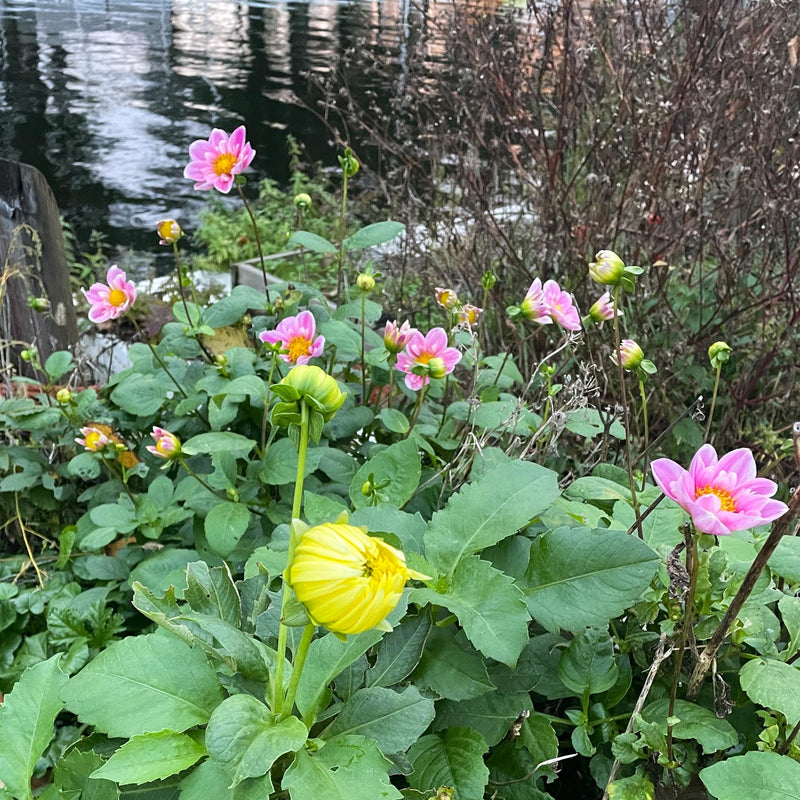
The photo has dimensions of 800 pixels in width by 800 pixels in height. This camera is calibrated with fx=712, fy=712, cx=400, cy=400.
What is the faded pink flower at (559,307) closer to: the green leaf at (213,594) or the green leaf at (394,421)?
the green leaf at (394,421)

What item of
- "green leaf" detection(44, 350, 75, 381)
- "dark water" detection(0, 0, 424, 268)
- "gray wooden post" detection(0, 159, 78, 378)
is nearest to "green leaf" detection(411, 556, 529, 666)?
"green leaf" detection(44, 350, 75, 381)

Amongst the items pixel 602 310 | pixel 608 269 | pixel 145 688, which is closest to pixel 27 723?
pixel 145 688

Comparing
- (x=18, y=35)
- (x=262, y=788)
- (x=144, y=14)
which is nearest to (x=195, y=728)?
(x=262, y=788)

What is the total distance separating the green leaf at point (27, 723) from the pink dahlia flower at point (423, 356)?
0.63 m

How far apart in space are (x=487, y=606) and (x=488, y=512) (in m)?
0.12

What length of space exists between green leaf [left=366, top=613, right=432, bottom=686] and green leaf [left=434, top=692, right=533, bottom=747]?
0.09 meters

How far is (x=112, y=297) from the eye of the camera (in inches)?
51.5

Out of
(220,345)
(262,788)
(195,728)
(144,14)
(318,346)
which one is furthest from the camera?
(144,14)

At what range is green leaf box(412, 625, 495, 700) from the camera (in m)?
0.69

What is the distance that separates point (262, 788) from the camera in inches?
21.9

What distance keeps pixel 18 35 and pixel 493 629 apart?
8998 millimetres

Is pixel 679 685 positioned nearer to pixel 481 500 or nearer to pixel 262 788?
pixel 481 500

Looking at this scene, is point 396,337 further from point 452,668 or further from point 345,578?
point 345,578

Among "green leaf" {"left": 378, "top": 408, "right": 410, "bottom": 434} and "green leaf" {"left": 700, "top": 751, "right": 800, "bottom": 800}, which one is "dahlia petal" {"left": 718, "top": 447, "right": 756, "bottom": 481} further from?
"green leaf" {"left": 378, "top": 408, "right": 410, "bottom": 434}
